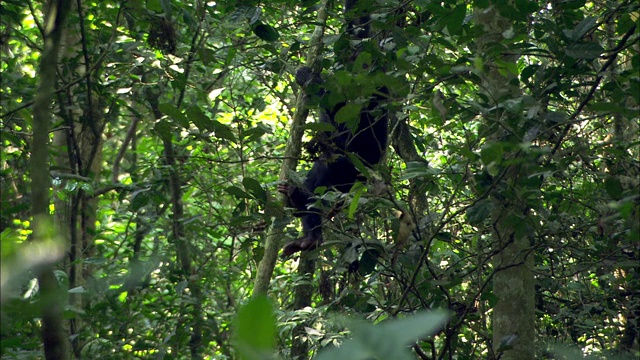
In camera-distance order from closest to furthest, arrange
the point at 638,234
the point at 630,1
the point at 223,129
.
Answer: the point at 638,234, the point at 630,1, the point at 223,129

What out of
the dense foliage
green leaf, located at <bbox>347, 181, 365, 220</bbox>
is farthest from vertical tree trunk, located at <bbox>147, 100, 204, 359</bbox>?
green leaf, located at <bbox>347, 181, 365, 220</bbox>

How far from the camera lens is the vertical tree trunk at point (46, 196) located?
0.87m

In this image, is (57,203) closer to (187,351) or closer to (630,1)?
(187,351)

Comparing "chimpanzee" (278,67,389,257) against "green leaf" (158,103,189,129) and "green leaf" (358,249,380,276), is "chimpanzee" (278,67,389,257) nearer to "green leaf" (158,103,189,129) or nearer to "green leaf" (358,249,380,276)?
"green leaf" (358,249,380,276)

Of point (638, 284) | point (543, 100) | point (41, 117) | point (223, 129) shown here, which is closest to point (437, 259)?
point (638, 284)

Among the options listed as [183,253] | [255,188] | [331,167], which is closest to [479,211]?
[255,188]

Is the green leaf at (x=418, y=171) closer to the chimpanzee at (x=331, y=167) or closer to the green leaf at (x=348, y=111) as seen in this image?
the green leaf at (x=348, y=111)

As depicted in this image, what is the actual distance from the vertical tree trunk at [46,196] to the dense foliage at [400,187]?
0.08 feet

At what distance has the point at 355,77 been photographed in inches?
84.3

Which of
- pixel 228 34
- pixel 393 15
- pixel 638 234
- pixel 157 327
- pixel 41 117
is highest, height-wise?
pixel 228 34

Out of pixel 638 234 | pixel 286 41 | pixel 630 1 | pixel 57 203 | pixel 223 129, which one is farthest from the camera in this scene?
pixel 286 41

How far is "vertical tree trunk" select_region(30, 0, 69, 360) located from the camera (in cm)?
87

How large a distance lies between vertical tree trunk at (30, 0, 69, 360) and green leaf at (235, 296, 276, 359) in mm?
426

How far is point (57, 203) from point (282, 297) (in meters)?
1.88
